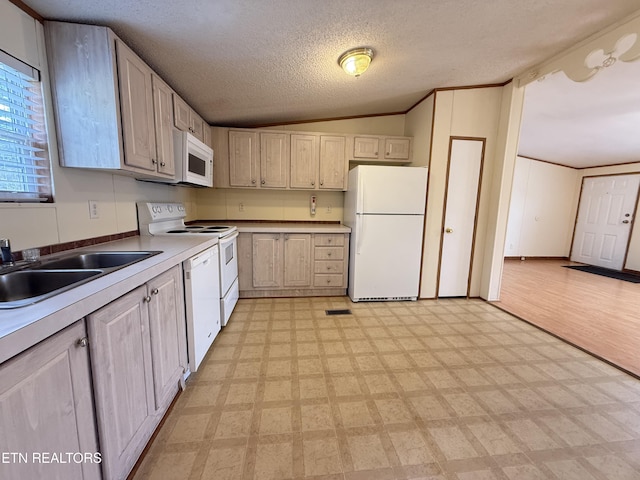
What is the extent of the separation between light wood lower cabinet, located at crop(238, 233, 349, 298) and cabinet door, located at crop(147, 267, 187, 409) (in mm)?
1595

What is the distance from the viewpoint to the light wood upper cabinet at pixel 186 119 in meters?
2.26

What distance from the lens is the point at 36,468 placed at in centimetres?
67

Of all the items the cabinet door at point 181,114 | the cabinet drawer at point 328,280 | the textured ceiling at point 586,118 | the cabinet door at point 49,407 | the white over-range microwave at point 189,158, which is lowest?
the cabinet drawer at point 328,280

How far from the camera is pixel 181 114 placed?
2369mm

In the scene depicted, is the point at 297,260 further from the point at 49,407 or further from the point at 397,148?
the point at 49,407

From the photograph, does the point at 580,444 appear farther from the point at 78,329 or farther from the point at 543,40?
the point at 543,40

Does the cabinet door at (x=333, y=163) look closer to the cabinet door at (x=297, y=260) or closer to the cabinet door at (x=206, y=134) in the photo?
the cabinet door at (x=297, y=260)

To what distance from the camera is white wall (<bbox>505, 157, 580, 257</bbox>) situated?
18.4 feet

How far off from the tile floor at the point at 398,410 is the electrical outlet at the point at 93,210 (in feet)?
4.22

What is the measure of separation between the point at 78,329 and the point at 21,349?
0.21 m

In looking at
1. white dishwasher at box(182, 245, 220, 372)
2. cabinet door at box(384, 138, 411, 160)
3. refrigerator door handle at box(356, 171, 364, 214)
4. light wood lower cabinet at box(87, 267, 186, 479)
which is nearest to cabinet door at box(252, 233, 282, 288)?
white dishwasher at box(182, 245, 220, 372)

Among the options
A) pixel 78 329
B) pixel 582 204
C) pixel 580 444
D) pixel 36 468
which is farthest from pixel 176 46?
pixel 582 204

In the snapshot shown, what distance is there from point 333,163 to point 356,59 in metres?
1.50

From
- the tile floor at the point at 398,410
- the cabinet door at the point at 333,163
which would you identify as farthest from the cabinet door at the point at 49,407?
the cabinet door at the point at 333,163
